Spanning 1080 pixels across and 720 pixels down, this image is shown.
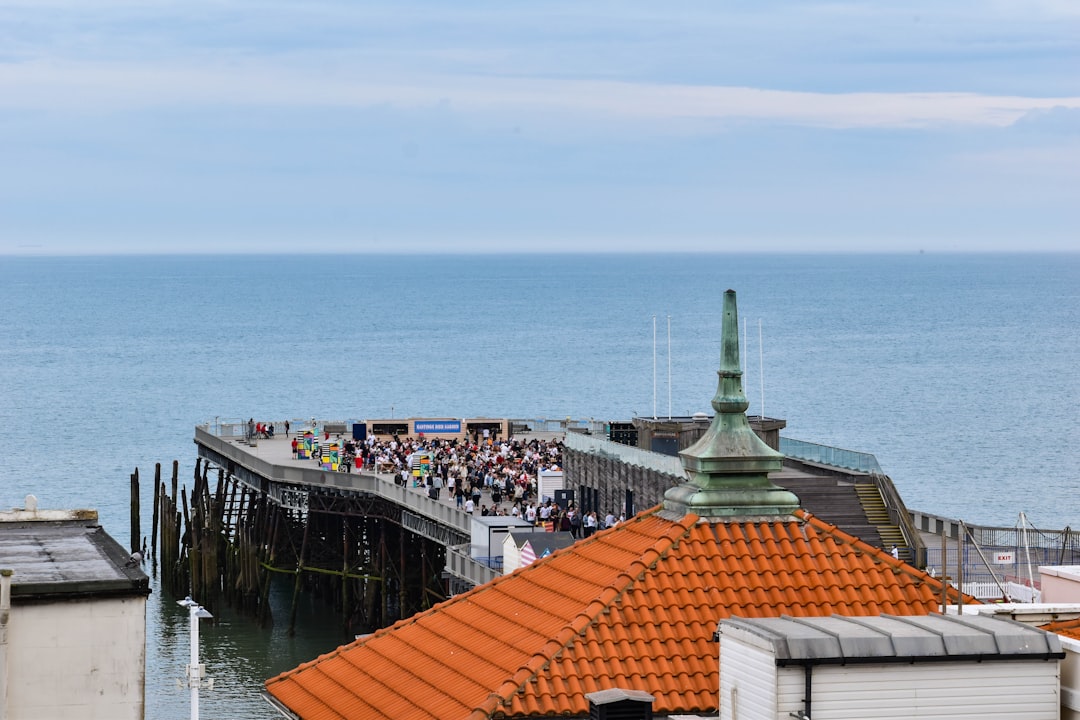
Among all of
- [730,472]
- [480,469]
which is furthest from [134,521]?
[730,472]

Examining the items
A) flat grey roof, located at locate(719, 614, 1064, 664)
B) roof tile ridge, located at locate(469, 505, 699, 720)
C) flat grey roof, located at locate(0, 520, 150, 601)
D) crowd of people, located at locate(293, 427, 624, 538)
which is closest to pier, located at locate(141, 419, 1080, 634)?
crowd of people, located at locate(293, 427, 624, 538)

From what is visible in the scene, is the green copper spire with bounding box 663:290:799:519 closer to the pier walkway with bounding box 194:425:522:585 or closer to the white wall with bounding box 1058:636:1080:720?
the white wall with bounding box 1058:636:1080:720

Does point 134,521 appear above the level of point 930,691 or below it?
below

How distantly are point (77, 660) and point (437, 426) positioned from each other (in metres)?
57.0

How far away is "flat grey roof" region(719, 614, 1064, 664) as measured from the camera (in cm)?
1493

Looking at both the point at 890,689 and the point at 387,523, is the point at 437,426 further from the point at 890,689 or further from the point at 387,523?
the point at 890,689

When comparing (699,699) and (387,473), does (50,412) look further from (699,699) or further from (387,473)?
(699,699)

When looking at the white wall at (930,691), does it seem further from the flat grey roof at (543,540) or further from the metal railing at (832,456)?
the metal railing at (832,456)

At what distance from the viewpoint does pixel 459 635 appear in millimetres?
18625

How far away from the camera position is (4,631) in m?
19.1

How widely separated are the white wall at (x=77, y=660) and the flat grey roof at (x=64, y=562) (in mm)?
134

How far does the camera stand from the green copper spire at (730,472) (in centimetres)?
1880

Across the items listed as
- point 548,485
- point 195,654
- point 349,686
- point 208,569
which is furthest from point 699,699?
point 208,569

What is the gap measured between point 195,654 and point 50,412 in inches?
5019
